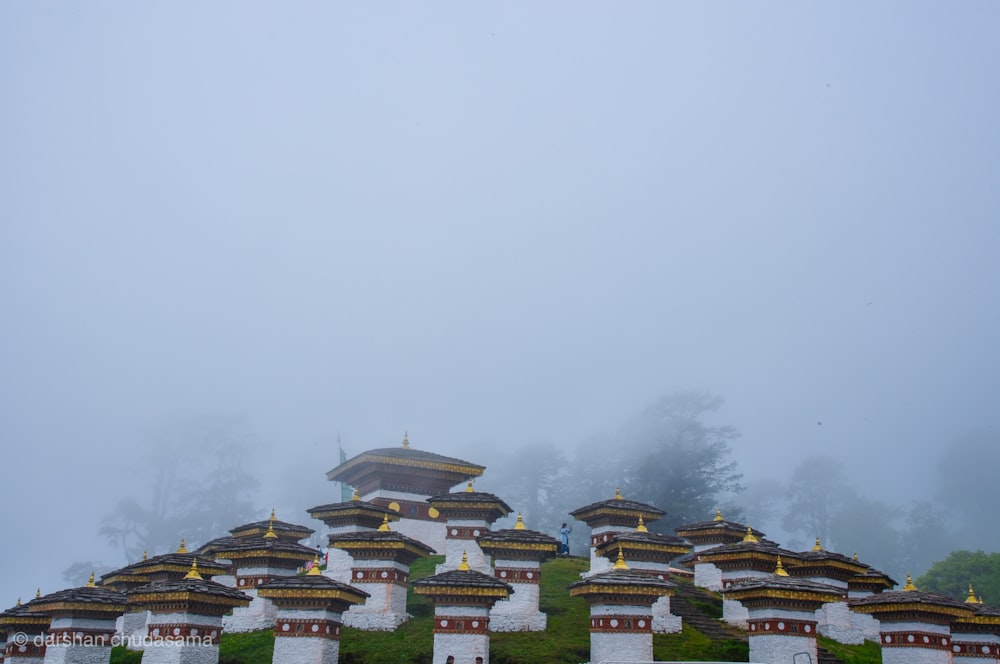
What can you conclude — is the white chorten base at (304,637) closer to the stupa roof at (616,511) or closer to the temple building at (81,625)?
the temple building at (81,625)

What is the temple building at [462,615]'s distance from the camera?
25.4 m

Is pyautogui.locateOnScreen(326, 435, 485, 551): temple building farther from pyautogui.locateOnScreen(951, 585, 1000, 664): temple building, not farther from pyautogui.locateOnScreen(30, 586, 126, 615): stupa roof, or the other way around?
pyautogui.locateOnScreen(951, 585, 1000, 664): temple building

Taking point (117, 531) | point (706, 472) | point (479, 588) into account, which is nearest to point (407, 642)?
point (479, 588)

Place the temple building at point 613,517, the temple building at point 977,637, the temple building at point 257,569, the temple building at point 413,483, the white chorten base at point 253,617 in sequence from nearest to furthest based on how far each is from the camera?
1. the temple building at point 977,637
2. the white chorten base at point 253,617
3. the temple building at point 257,569
4. the temple building at point 613,517
5. the temple building at point 413,483

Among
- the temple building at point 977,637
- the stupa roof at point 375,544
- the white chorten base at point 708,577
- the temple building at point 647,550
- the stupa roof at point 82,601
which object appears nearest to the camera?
the stupa roof at point 82,601

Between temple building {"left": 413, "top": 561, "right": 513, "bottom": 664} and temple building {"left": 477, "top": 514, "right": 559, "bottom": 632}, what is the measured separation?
3351 mm

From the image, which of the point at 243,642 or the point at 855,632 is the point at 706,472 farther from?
the point at 243,642

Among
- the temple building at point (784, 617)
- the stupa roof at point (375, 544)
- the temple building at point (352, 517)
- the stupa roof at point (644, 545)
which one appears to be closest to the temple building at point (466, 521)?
the temple building at point (352, 517)

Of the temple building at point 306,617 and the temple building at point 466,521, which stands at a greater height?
the temple building at point 466,521

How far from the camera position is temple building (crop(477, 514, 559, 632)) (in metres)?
29.0

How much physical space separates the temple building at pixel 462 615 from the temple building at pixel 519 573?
3351mm

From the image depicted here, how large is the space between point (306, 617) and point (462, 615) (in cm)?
463

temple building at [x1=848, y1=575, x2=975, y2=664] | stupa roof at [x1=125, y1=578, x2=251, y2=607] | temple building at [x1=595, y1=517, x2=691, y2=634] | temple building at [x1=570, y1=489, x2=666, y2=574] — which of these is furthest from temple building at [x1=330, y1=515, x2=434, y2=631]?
temple building at [x1=848, y1=575, x2=975, y2=664]

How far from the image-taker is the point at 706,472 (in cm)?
8300
